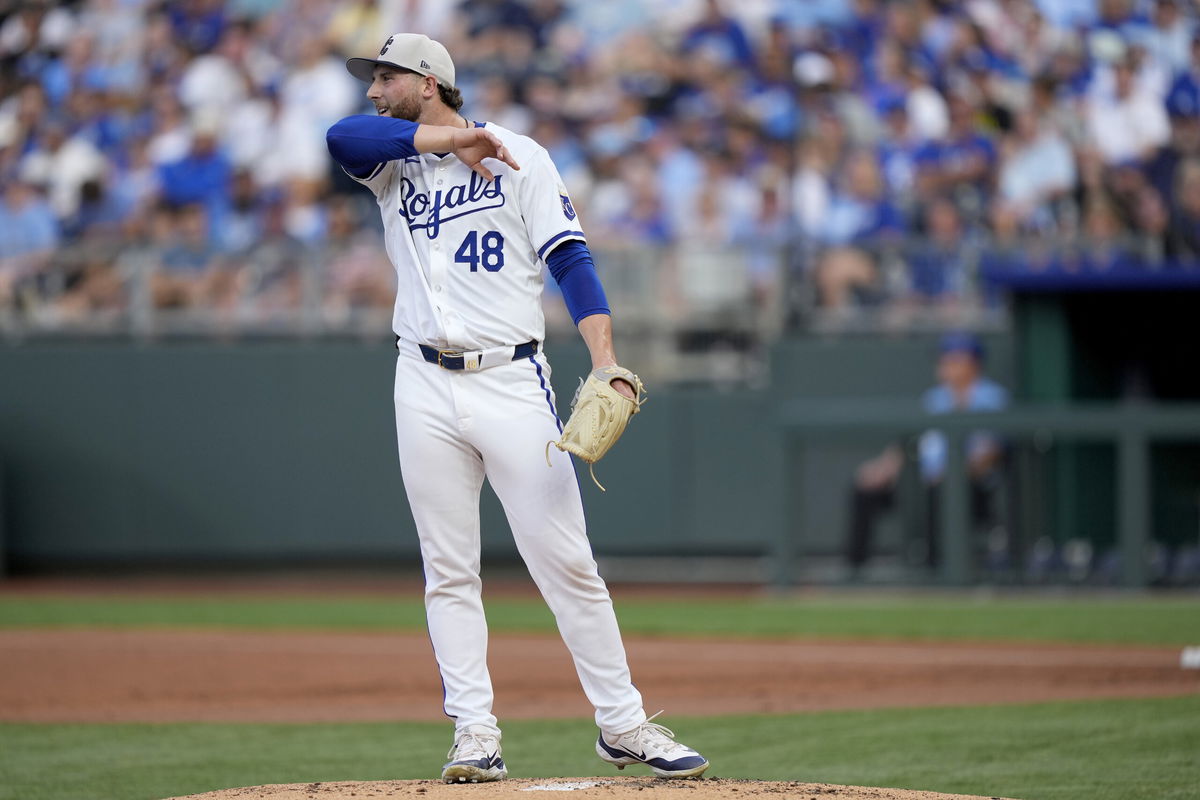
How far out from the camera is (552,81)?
13391mm

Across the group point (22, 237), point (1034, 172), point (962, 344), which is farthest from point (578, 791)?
point (22, 237)

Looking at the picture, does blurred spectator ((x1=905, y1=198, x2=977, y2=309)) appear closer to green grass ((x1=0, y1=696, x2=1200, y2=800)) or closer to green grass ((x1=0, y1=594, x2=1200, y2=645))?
green grass ((x1=0, y1=594, x2=1200, y2=645))

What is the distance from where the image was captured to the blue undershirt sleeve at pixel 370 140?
4.00m

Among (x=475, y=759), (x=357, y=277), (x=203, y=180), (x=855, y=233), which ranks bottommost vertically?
(x=475, y=759)

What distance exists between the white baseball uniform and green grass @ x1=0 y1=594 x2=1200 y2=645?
14.8ft

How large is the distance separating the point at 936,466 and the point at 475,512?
6.20m

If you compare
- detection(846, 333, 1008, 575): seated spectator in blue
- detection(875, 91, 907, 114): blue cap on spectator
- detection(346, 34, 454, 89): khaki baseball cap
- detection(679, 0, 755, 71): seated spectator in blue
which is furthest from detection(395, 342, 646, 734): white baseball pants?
detection(679, 0, 755, 71): seated spectator in blue

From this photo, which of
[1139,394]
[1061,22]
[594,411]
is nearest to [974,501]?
[1139,394]

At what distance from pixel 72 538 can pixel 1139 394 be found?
7756mm

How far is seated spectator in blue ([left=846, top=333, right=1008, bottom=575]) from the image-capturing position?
9.84 m

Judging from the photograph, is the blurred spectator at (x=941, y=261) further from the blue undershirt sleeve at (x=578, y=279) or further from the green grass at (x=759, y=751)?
the blue undershirt sleeve at (x=578, y=279)

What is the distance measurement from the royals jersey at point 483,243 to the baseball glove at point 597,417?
0.86 ft

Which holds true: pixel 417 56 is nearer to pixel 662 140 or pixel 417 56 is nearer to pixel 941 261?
pixel 941 261

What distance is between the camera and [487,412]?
13.1 ft
